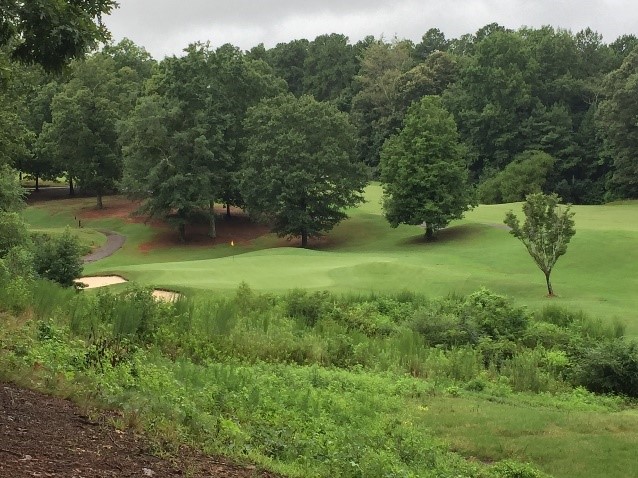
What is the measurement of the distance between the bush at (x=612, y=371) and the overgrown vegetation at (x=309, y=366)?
31mm

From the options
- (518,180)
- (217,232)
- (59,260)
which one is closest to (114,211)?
(217,232)

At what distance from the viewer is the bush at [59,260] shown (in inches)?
926

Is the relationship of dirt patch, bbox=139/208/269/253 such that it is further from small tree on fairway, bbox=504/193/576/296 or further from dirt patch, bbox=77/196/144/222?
small tree on fairway, bbox=504/193/576/296

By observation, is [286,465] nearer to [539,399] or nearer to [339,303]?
[539,399]

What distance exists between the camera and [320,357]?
51.2 ft

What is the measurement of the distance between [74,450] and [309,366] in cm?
869

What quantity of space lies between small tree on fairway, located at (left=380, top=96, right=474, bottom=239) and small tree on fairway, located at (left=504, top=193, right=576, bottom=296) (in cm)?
1892

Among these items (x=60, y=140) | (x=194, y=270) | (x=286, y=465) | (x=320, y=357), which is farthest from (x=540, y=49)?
(x=286, y=465)

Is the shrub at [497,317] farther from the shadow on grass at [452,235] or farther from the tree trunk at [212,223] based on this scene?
the tree trunk at [212,223]

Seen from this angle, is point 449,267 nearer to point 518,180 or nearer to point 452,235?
point 452,235

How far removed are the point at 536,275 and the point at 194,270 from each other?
633 inches

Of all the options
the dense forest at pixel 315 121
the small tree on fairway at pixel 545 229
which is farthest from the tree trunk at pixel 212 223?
the small tree on fairway at pixel 545 229

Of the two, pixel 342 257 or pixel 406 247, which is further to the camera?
pixel 406 247

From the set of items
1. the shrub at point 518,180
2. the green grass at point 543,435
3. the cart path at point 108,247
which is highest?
the shrub at point 518,180
